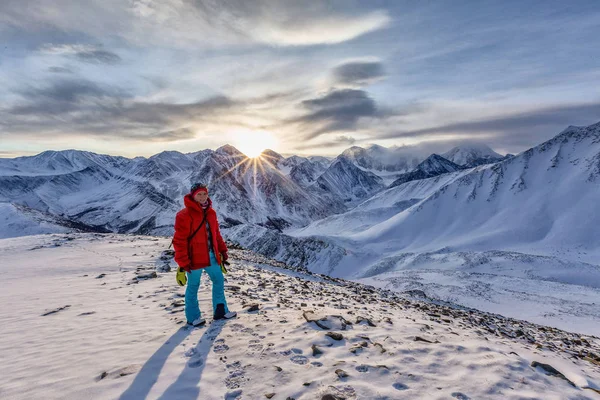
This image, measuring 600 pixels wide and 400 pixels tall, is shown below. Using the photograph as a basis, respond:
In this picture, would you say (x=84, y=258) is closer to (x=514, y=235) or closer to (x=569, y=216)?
(x=514, y=235)

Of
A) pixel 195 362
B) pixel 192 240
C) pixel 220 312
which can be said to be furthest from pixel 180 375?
pixel 192 240

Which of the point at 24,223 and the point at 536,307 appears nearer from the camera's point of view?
the point at 536,307

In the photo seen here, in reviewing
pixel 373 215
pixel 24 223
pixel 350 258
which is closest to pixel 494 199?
pixel 350 258

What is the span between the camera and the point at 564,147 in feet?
360

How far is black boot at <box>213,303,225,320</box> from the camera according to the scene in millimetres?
9223

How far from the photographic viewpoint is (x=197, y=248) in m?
8.84

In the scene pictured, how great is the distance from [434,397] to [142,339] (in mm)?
6768

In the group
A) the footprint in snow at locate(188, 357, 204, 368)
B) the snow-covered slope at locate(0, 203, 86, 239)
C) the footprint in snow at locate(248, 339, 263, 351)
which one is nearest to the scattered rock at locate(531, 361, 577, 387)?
the footprint in snow at locate(248, 339, 263, 351)

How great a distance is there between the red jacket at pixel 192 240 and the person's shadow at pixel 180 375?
185cm

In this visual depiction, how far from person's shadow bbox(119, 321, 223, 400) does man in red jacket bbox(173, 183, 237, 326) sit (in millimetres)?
979

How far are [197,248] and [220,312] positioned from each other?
207 centimetres

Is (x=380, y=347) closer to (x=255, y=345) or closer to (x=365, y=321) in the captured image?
(x=365, y=321)

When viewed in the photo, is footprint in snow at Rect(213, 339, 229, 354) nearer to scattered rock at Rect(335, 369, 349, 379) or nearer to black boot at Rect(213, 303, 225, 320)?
black boot at Rect(213, 303, 225, 320)

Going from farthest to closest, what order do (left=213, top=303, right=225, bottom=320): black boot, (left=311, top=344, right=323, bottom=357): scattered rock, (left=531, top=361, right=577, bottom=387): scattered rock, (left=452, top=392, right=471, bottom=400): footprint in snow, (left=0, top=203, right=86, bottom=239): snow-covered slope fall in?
(left=0, top=203, right=86, bottom=239): snow-covered slope < (left=213, top=303, right=225, bottom=320): black boot < (left=311, top=344, right=323, bottom=357): scattered rock < (left=531, top=361, right=577, bottom=387): scattered rock < (left=452, top=392, right=471, bottom=400): footprint in snow
